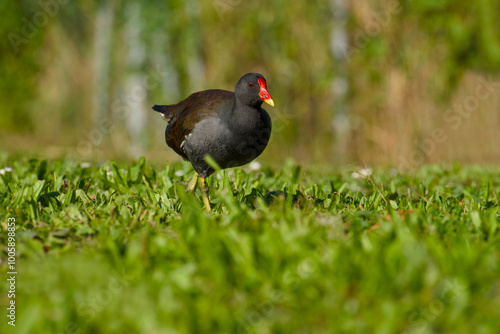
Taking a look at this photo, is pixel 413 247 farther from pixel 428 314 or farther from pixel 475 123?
pixel 475 123

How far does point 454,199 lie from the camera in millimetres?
4340

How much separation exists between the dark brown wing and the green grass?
2.59 ft

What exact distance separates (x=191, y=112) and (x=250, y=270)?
6.75 ft

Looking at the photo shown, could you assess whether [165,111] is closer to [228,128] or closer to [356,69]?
[228,128]

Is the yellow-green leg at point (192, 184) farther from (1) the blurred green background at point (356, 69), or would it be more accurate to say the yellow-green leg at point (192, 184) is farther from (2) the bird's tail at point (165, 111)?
(1) the blurred green background at point (356, 69)

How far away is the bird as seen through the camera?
12.8 ft

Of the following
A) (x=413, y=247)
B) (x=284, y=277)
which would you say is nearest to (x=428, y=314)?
(x=413, y=247)

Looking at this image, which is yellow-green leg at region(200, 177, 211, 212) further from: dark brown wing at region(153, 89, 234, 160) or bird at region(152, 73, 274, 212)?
dark brown wing at region(153, 89, 234, 160)

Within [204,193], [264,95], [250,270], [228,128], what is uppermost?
[264,95]

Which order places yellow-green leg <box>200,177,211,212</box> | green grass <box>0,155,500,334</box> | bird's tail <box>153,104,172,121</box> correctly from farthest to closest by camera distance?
bird's tail <box>153,104,172,121</box> < yellow-green leg <box>200,177,211,212</box> < green grass <box>0,155,500,334</box>

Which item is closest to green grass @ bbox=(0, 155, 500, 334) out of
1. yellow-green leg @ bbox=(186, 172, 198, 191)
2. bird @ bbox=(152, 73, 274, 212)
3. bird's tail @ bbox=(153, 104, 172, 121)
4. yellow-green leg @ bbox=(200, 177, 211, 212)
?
yellow-green leg @ bbox=(200, 177, 211, 212)

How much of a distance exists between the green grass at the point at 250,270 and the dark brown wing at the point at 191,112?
2.59 feet

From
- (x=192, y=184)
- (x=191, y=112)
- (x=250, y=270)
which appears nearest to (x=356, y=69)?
(x=192, y=184)

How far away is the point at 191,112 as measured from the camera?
423 centimetres
